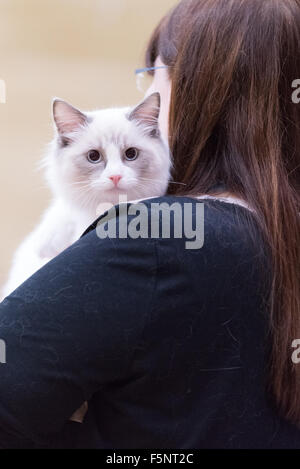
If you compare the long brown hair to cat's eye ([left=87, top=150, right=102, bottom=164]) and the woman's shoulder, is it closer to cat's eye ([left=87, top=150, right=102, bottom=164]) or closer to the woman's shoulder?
the woman's shoulder

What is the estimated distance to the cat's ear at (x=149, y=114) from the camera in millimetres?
987

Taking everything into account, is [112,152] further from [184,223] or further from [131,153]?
[184,223]

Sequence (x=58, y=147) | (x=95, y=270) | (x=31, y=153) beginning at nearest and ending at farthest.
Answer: (x=95, y=270) < (x=58, y=147) < (x=31, y=153)

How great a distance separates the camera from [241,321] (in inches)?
29.4

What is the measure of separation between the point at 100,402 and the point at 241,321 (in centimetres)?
23

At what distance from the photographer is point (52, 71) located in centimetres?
236

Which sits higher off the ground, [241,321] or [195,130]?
[195,130]

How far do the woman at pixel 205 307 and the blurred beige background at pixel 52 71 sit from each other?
1.48 metres

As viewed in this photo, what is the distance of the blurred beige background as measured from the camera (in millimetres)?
2312

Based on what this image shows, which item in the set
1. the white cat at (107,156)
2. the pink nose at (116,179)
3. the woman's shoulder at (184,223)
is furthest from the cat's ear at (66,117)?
the woman's shoulder at (184,223)

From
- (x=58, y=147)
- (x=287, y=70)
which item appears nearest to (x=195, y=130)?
(x=287, y=70)

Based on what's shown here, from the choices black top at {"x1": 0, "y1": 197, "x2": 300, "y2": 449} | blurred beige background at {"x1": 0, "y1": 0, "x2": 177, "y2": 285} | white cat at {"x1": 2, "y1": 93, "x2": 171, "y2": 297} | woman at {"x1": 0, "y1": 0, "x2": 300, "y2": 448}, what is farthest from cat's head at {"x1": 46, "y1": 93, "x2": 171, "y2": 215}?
blurred beige background at {"x1": 0, "y1": 0, "x2": 177, "y2": 285}

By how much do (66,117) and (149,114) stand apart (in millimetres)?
151
